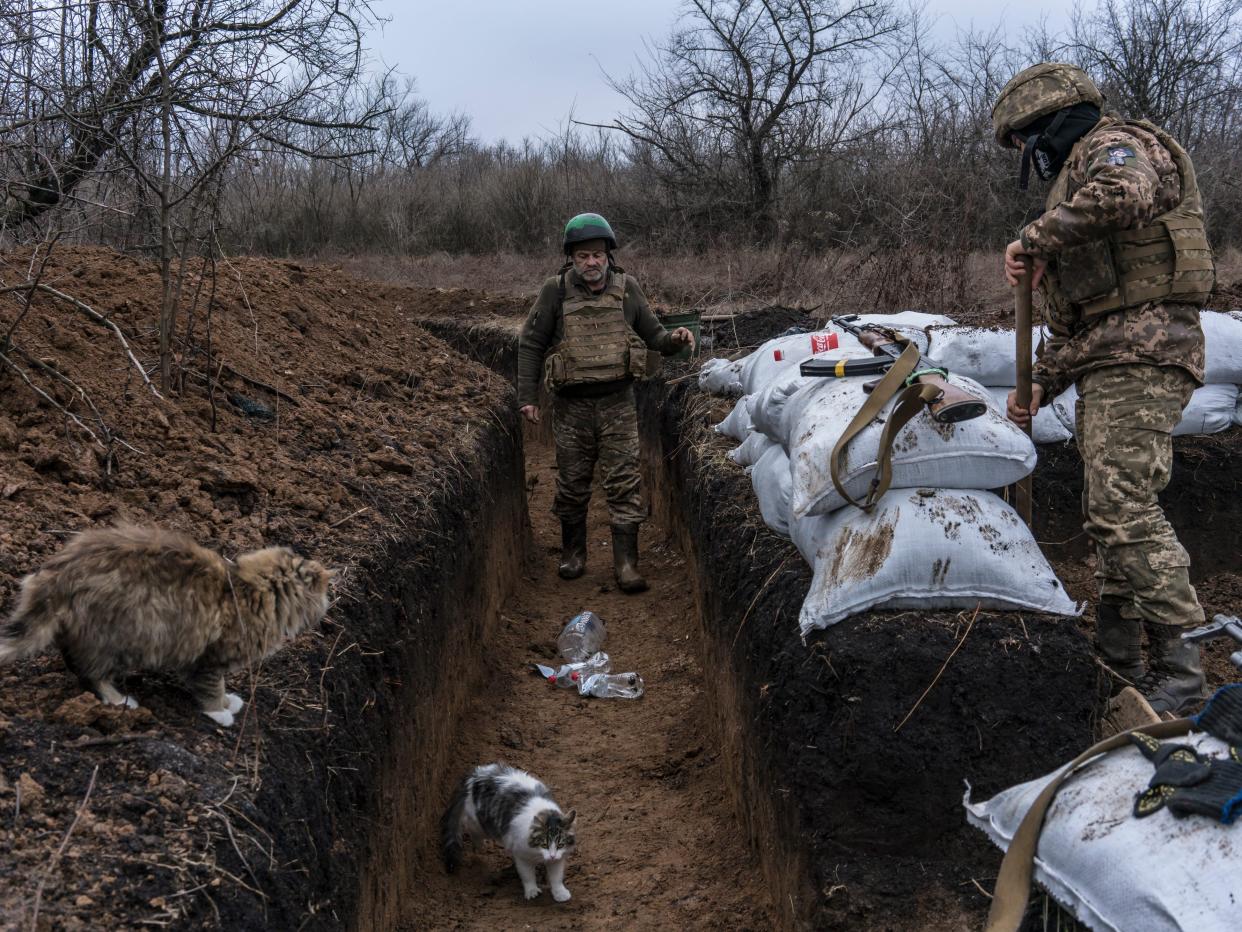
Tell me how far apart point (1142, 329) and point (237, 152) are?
4.01 m

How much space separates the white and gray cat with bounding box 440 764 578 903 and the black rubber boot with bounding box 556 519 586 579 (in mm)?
3880

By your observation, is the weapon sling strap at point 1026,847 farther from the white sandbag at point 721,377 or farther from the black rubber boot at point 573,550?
the black rubber boot at point 573,550

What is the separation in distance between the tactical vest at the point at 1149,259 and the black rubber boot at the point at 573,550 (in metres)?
4.90

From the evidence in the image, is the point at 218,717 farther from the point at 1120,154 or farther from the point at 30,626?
the point at 1120,154

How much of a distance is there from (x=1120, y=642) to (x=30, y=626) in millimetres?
3705

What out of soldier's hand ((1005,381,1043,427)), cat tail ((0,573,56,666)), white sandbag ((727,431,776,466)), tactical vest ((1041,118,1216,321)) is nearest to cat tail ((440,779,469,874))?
cat tail ((0,573,56,666))

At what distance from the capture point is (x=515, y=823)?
406 cm

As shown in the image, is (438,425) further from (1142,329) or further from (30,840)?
(30,840)

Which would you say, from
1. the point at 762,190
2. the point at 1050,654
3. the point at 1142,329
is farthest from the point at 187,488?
the point at 762,190

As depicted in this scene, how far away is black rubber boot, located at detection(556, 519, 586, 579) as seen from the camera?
8344 mm

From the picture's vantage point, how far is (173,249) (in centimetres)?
502

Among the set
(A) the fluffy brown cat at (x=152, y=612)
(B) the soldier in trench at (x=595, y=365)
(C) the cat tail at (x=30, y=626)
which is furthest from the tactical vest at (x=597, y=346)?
(C) the cat tail at (x=30, y=626)

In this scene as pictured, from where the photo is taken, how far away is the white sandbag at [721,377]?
26.5 ft

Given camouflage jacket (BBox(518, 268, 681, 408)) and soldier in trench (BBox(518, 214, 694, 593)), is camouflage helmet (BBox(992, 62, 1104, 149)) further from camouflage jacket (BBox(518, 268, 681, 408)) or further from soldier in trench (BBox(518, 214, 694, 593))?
camouflage jacket (BBox(518, 268, 681, 408))
